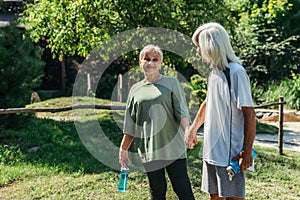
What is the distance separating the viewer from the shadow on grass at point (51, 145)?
612 centimetres

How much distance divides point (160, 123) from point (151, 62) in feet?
1.52

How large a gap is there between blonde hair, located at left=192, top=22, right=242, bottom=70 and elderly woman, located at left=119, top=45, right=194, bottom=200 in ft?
1.98

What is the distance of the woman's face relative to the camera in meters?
3.52

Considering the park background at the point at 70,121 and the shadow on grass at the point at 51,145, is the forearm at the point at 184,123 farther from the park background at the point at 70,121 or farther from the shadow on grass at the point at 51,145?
the shadow on grass at the point at 51,145

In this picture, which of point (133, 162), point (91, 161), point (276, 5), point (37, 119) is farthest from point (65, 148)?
point (276, 5)

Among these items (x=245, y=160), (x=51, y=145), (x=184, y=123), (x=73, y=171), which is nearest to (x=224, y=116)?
(x=245, y=160)

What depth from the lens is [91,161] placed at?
6.28 meters

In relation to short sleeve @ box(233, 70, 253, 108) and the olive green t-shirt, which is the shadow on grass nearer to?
the olive green t-shirt

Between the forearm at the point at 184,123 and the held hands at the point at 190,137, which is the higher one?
the forearm at the point at 184,123

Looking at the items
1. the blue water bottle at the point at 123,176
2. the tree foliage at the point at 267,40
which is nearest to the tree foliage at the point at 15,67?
the blue water bottle at the point at 123,176

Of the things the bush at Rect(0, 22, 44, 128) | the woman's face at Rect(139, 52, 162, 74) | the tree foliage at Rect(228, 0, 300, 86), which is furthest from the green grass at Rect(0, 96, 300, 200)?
the tree foliage at Rect(228, 0, 300, 86)

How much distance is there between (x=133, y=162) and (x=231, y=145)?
3.30 meters

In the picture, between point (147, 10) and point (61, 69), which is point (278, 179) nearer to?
point (147, 10)

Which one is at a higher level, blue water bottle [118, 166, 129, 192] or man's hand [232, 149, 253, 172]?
man's hand [232, 149, 253, 172]
